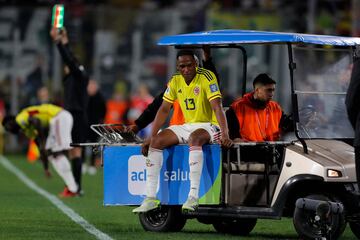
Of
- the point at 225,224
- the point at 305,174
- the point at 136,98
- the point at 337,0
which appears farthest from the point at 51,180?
the point at 337,0

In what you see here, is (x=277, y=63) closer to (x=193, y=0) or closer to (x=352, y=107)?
(x=193, y=0)

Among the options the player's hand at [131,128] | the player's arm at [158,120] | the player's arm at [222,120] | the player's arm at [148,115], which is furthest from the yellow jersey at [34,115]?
the player's arm at [222,120]

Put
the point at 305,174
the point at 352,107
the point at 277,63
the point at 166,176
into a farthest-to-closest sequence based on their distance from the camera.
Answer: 1. the point at 277,63
2. the point at 166,176
3. the point at 305,174
4. the point at 352,107

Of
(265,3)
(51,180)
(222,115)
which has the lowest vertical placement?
(51,180)

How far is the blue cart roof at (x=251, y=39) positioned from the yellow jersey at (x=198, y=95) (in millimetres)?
373

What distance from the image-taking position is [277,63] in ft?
111

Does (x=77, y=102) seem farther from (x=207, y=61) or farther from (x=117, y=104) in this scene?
(x=117, y=104)

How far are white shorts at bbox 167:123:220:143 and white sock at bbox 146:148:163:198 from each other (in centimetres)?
25

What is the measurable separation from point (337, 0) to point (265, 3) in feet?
7.52

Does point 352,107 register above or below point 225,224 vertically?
above

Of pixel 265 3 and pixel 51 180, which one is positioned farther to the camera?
pixel 265 3

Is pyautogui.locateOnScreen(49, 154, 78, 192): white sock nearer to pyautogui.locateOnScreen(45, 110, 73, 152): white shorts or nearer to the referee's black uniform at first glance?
pyautogui.locateOnScreen(45, 110, 73, 152): white shorts

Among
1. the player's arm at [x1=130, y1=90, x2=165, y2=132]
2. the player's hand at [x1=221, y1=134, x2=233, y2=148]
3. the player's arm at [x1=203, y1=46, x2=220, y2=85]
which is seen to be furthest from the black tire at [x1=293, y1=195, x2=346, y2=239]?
the player's arm at [x1=130, y1=90, x2=165, y2=132]

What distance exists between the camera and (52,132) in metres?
21.0
